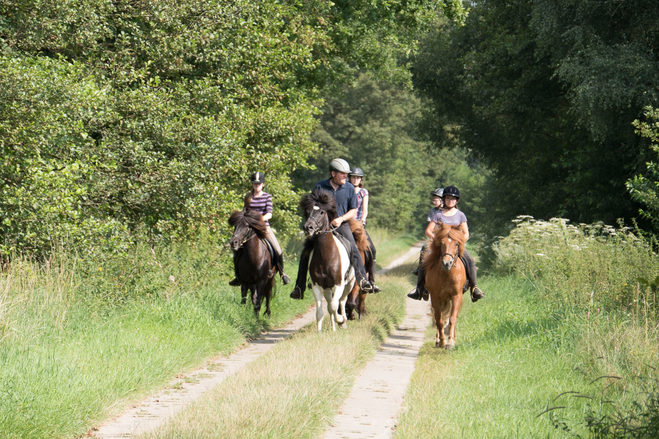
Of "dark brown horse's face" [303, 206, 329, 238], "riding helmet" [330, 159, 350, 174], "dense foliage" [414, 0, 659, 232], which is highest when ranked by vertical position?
"dense foliage" [414, 0, 659, 232]

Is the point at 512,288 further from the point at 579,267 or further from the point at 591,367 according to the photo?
the point at 591,367

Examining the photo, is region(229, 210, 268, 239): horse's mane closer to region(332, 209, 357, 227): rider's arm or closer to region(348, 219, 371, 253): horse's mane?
region(348, 219, 371, 253): horse's mane

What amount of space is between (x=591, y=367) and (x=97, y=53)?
10998 mm

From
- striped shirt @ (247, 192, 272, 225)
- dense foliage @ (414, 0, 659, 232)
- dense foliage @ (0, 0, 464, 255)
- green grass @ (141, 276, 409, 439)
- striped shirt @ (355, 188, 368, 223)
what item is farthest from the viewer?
dense foliage @ (414, 0, 659, 232)

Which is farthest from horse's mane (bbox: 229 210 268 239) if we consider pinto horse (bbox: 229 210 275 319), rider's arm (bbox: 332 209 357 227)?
rider's arm (bbox: 332 209 357 227)

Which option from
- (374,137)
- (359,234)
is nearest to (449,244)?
(359,234)

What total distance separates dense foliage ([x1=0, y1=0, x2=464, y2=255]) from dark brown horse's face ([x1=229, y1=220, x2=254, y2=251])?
46.1 inches

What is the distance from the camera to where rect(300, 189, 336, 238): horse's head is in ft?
35.8

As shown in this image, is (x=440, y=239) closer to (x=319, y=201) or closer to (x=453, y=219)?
(x=453, y=219)

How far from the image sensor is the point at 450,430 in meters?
6.09

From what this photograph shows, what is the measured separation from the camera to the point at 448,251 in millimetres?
10320

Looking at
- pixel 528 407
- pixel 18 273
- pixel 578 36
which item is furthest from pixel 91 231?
pixel 578 36

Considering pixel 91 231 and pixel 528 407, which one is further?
pixel 91 231

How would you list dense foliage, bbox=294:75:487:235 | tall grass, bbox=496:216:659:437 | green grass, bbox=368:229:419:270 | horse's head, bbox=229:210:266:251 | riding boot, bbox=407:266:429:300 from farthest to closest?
dense foliage, bbox=294:75:487:235
green grass, bbox=368:229:419:270
horse's head, bbox=229:210:266:251
riding boot, bbox=407:266:429:300
tall grass, bbox=496:216:659:437
